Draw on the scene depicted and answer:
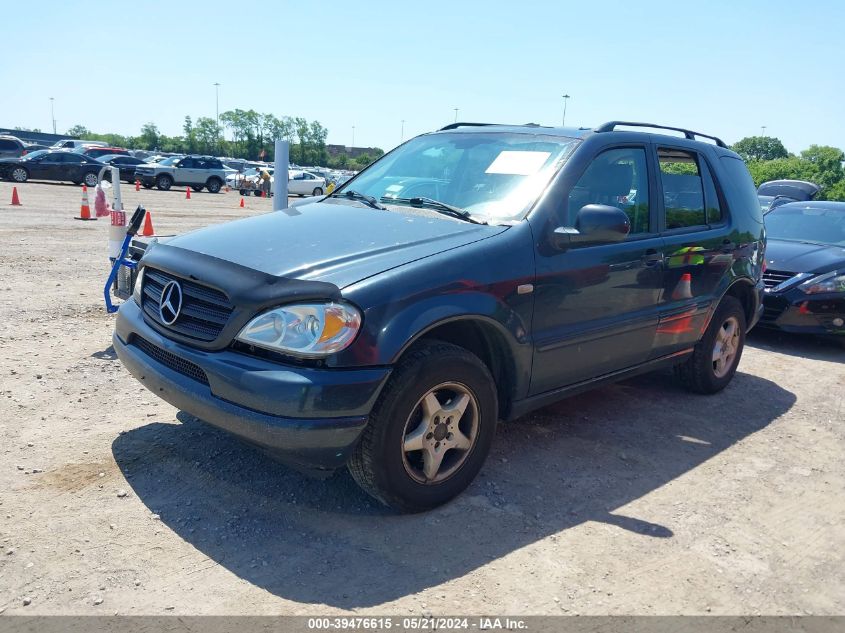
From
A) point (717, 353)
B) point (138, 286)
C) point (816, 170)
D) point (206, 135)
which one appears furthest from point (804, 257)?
point (206, 135)

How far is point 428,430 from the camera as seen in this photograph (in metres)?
→ 3.23

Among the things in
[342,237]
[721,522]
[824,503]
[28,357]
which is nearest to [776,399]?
[824,503]

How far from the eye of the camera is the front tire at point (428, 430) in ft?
9.96

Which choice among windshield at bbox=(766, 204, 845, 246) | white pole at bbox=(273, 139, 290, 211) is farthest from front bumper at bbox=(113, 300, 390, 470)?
windshield at bbox=(766, 204, 845, 246)

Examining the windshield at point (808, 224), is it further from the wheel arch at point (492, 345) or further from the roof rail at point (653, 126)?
the wheel arch at point (492, 345)

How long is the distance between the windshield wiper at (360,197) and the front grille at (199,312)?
1276 millimetres

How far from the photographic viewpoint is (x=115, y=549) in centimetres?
288

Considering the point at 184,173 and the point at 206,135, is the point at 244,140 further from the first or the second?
Result: the point at 184,173

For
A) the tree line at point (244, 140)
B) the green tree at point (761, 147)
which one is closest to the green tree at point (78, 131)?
the tree line at point (244, 140)

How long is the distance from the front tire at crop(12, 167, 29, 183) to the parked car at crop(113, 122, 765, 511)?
2642 cm

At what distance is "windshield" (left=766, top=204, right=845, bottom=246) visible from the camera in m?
8.05

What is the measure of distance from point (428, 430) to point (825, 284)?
18.4ft

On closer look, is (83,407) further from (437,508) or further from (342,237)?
(437,508)

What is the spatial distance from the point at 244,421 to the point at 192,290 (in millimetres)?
743
